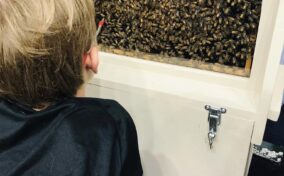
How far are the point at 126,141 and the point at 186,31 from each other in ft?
1.14

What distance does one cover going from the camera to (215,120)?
0.76m

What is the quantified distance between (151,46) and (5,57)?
0.44m

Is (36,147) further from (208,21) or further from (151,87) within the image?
(208,21)

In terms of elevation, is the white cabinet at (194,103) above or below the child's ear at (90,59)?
below

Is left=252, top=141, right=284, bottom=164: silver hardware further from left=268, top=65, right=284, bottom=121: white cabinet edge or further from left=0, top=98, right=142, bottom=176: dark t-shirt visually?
left=0, top=98, right=142, bottom=176: dark t-shirt

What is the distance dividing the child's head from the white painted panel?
0.26m

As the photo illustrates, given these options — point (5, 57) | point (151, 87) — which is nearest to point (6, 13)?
point (5, 57)


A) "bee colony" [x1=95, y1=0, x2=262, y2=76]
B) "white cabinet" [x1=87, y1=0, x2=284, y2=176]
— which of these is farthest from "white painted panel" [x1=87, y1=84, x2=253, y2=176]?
"bee colony" [x1=95, y1=0, x2=262, y2=76]

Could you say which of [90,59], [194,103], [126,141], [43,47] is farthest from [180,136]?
[43,47]

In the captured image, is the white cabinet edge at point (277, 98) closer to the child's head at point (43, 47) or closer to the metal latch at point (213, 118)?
the metal latch at point (213, 118)

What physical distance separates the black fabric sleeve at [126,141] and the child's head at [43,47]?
0.36ft

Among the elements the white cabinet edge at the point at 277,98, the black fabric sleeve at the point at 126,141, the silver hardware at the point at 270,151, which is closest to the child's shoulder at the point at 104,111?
the black fabric sleeve at the point at 126,141

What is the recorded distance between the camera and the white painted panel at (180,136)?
2.53 ft

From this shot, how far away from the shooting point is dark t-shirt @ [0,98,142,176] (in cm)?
54
